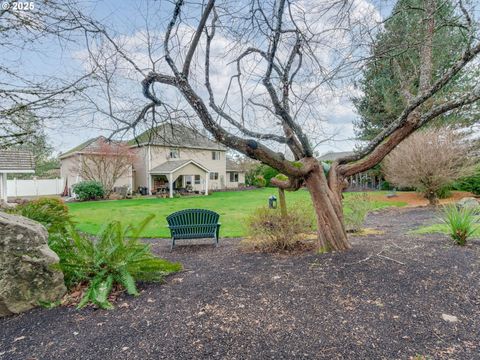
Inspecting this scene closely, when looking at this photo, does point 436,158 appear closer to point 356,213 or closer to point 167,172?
point 356,213

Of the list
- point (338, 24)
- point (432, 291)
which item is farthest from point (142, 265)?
point (338, 24)

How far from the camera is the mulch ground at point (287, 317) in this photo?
2.37m

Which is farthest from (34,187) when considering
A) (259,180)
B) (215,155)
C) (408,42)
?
(408,42)

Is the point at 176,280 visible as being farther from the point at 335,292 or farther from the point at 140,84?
the point at 140,84

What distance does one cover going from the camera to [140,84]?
4738 mm

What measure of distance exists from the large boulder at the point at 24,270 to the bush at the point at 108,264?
8.3 inches

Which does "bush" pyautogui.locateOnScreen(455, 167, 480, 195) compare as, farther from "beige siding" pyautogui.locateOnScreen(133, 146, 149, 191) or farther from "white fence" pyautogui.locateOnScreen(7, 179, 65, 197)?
"white fence" pyautogui.locateOnScreen(7, 179, 65, 197)

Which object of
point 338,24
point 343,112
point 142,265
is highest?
point 338,24

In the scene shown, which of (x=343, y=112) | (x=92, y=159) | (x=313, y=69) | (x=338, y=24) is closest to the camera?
(x=338, y=24)

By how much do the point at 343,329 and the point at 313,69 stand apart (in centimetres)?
396

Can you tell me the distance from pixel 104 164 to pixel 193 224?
18.6 metres

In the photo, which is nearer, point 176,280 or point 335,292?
point 335,292

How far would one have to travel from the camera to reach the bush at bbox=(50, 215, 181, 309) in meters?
3.49

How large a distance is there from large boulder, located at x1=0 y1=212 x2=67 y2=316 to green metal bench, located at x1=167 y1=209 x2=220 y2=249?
3.50 m
